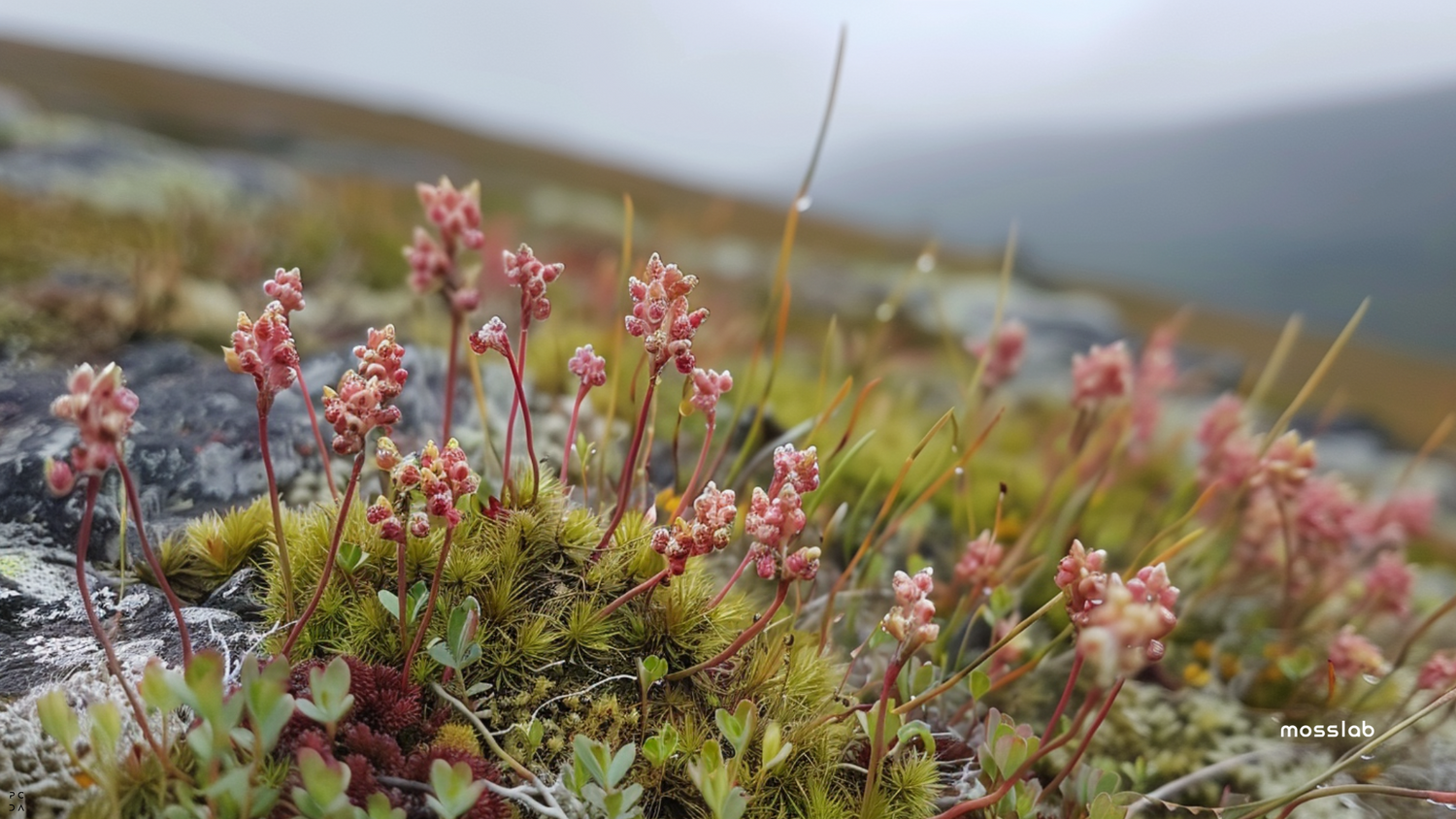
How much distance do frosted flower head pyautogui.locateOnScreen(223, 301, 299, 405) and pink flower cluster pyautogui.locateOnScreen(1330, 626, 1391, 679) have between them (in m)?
3.13

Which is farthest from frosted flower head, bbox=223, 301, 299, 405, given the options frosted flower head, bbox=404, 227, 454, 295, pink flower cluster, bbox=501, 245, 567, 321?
pink flower cluster, bbox=501, 245, 567, 321

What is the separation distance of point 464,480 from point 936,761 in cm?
132

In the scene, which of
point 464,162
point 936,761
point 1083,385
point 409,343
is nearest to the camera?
point 936,761

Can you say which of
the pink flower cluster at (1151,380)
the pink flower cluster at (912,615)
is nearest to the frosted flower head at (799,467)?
the pink flower cluster at (912,615)

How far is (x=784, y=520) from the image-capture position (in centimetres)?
145

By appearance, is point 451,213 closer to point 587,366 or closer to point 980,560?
point 587,366

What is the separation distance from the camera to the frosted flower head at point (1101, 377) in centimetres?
259

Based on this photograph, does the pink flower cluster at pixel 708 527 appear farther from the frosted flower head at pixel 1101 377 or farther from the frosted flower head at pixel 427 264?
the frosted flower head at pixel 1101 377

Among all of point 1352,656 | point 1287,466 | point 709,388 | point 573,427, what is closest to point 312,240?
point 573,427

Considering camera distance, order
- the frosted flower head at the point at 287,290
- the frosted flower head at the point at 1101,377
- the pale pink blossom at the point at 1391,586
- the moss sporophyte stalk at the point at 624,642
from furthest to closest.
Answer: the pale pink blossom at the point at 1391,586 < the frosted flower head at the point at 1101,377 < the frosted flower head at the point at 287,290 < the moss sporophyte stalk at the point at 624,642

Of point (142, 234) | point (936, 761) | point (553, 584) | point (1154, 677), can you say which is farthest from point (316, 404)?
point (142, 234)

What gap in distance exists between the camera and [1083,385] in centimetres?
269

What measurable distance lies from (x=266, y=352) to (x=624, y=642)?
104 cm

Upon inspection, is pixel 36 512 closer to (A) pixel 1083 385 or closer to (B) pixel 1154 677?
(A) pixel 1083 385
